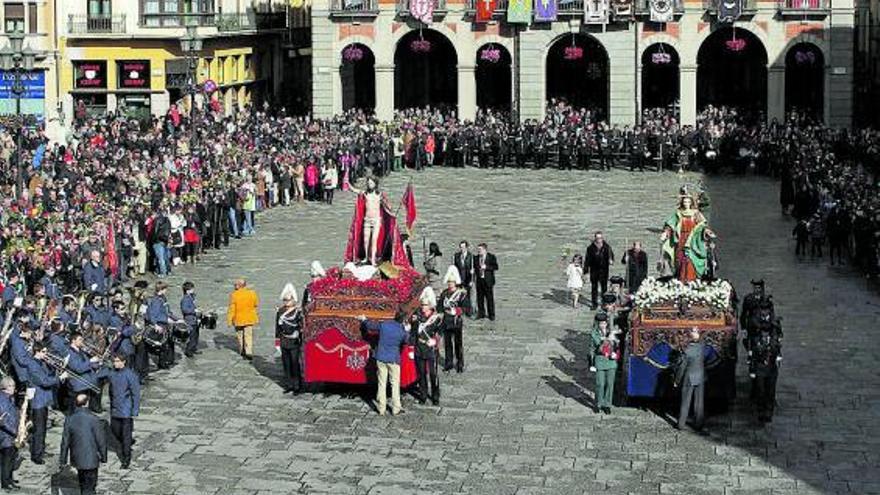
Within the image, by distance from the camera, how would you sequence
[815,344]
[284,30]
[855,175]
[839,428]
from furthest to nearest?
[284,30] → [855,175] → [815,344] → [839,428]

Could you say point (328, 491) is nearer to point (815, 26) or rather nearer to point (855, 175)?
point (855, 175)

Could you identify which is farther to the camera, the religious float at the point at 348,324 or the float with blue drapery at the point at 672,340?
the religious float at the point at 348,324

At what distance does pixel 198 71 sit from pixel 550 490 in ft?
157

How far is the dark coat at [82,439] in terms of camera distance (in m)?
19.7

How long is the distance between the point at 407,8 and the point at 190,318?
3879 cm

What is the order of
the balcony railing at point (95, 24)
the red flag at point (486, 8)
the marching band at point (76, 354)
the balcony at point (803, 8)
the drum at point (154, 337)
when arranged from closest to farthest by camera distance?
the marching band at point (76, 354) < the drum at point (154, 337) < the balcony railing at point (95, 24) < the balcony at point (803, 8) < the red flag at point (486, 8)

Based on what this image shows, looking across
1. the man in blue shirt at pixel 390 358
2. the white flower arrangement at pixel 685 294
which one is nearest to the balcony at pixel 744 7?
the white flower arrangement at pixel 685 294

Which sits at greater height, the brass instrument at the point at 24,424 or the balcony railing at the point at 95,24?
the balcony railing at the point at 95,24

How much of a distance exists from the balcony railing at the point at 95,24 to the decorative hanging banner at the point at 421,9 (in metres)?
10.4

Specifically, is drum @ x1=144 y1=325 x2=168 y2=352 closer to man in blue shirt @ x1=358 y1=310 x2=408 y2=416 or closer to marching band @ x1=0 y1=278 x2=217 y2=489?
marching band @ x1=0 y1=278 x2=217 y2=489

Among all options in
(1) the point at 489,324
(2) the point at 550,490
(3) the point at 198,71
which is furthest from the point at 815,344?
(3) the point at 198,71

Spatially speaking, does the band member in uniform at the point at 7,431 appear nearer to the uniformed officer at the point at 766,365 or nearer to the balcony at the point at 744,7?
the uniformed officer at the point at 766,365

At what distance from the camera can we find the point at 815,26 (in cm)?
6469

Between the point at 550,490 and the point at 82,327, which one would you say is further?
the point at 82,327
